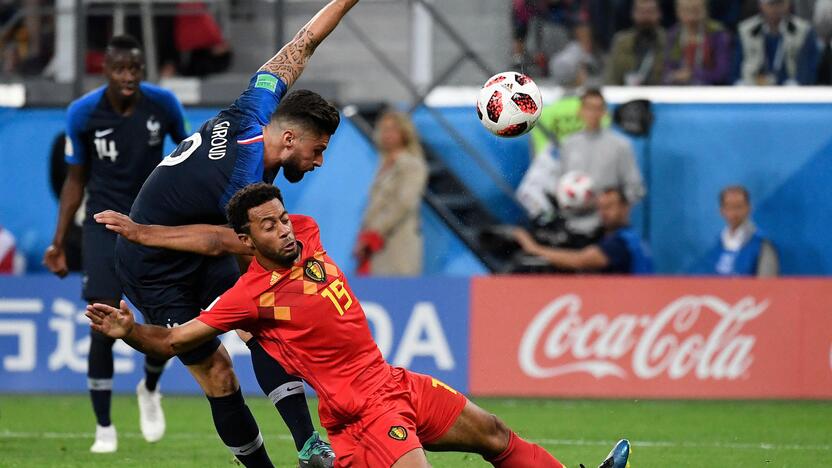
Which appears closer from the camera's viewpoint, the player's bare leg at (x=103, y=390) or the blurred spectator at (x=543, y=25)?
the player's bare leg at (x=103, y=390)

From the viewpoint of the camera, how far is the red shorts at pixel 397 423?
19.5 feet

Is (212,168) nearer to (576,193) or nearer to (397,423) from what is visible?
(397,423)

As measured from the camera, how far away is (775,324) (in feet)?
38.9

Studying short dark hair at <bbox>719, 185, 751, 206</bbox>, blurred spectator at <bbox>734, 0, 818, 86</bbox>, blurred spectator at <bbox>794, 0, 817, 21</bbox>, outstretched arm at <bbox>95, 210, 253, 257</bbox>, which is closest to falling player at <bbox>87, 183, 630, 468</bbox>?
outstretched arm at <bbox>95, 210, 253, 257</bbox>

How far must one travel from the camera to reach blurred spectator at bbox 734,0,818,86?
47.0 feet

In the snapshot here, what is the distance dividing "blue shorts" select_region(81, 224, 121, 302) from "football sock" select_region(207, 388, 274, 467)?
2116 mm

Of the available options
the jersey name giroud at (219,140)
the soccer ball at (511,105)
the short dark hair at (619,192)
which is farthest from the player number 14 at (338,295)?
the short dark hair at (619,192)

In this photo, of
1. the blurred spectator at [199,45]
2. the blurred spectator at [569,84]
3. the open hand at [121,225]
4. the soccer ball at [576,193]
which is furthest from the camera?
the blurred spectator at [199,45]

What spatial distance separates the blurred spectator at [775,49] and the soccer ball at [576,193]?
2.52 m

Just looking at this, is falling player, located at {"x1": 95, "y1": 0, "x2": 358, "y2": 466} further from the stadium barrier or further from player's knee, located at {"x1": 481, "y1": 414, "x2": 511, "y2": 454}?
the stadium barrier

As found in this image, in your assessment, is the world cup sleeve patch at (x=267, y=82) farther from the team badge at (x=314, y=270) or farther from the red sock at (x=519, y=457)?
the red sock at (x=519, y=457)

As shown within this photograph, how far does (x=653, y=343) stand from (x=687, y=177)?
11.0 feet

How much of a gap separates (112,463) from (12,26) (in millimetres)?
8814

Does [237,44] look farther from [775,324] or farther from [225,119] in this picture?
[225,119]
